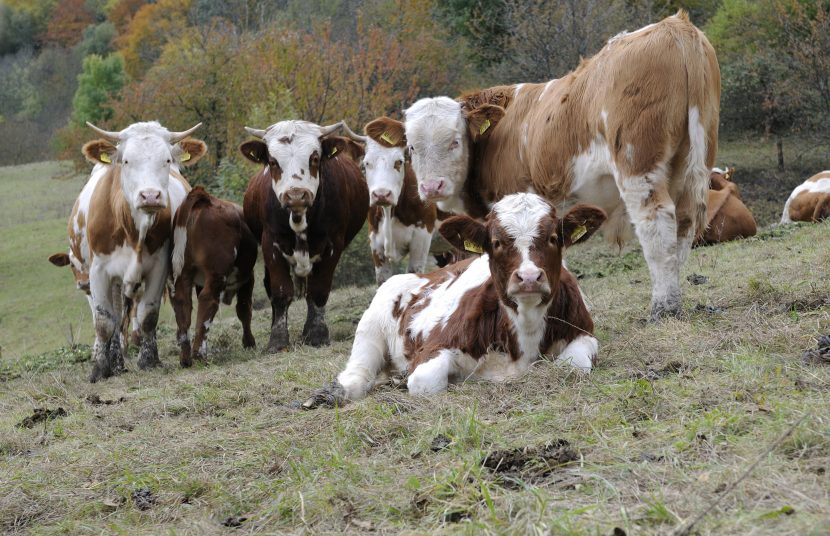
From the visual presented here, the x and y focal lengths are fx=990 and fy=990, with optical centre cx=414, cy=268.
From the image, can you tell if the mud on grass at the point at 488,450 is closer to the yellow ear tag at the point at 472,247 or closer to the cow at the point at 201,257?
the yellow ear tag at the point at 472,247

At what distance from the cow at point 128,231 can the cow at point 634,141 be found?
3.18m

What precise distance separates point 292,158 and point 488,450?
7.05 meters

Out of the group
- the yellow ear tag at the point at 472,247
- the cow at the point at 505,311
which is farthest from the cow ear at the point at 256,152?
the yellow ear tag at the point at 472,247

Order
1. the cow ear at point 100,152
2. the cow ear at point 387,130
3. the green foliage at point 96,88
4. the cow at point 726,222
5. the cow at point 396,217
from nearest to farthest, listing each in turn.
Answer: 1. the cow ear at point 387,130
2. the cow ear at point 100,152
3. the cow at point 396,217
4. the cow at point 726,222
5. the green foliage at point 96,88

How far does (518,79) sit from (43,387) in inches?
926

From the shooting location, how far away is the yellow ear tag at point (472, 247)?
20.7ft

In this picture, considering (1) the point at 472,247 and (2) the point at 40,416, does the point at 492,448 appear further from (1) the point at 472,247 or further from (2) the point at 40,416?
(2) the point at 40,416

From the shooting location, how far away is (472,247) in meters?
6.36

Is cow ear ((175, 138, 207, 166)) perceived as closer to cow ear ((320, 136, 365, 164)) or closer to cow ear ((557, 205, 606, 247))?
cow ear ((320, 136, 365, 164))

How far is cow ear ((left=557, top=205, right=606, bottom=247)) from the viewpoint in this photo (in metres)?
6.14

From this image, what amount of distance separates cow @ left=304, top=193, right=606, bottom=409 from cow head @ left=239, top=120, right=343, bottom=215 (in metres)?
4.29

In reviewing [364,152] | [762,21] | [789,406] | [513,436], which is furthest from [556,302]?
[762,21]

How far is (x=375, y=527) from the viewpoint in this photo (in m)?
3.70

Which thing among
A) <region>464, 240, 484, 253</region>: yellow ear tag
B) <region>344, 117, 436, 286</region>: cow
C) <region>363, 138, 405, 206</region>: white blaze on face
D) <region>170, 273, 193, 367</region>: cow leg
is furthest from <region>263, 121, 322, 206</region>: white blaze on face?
<region>464, 240, 484, 253</region>: yellow ear tag
